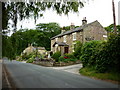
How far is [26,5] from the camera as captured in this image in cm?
394

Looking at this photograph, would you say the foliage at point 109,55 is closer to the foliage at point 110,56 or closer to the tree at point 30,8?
the foliage at point 110,56

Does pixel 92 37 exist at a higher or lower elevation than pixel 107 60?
higher

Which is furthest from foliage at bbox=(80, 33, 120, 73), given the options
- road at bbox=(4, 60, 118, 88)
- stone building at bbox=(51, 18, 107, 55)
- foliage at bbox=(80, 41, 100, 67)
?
stone building at bbox=(51, 18, 107, 55)

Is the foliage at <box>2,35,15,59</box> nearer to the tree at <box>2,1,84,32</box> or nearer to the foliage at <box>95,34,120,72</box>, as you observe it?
the tree at <box>2,1,84,32</box>

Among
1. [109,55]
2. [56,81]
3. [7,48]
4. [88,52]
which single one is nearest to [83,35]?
[88,52]

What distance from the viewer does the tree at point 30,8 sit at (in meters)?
3.54

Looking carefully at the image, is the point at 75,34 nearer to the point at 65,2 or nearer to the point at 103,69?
the point at 103,69

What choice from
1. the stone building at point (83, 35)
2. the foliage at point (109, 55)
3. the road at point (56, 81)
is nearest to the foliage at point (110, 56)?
the foliage at point (109, 55)

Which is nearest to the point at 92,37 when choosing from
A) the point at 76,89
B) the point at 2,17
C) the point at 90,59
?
the point at 90,59

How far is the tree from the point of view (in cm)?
354

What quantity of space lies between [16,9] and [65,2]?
5.53 ft

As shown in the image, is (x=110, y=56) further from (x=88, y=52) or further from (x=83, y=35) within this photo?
(x=83, y=35)

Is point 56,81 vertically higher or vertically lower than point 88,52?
lower

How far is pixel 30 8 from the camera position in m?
3.94
